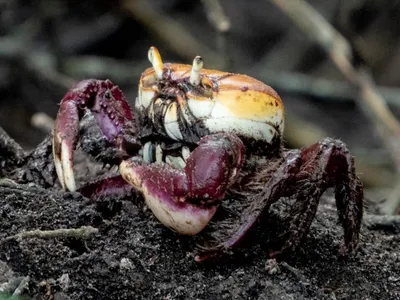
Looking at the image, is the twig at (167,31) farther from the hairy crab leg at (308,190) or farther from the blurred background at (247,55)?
the hairy crab leg at (308,190)

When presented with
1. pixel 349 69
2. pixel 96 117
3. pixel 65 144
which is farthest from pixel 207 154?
pixel 349 69

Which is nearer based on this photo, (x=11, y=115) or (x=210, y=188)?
(x=210, y=188)

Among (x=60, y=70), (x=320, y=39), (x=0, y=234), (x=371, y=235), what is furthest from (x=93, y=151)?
(x=60, y=70)

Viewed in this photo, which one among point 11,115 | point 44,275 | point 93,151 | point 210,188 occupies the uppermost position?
point 11,115

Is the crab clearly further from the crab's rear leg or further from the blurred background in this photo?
the blurred background

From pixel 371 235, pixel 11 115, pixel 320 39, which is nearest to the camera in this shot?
pixel 371 235

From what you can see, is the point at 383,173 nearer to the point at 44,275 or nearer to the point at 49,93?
the point at 49,93

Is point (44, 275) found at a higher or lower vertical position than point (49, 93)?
lower

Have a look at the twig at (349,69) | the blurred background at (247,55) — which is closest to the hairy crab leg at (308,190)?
the blurred background at (247,55)
